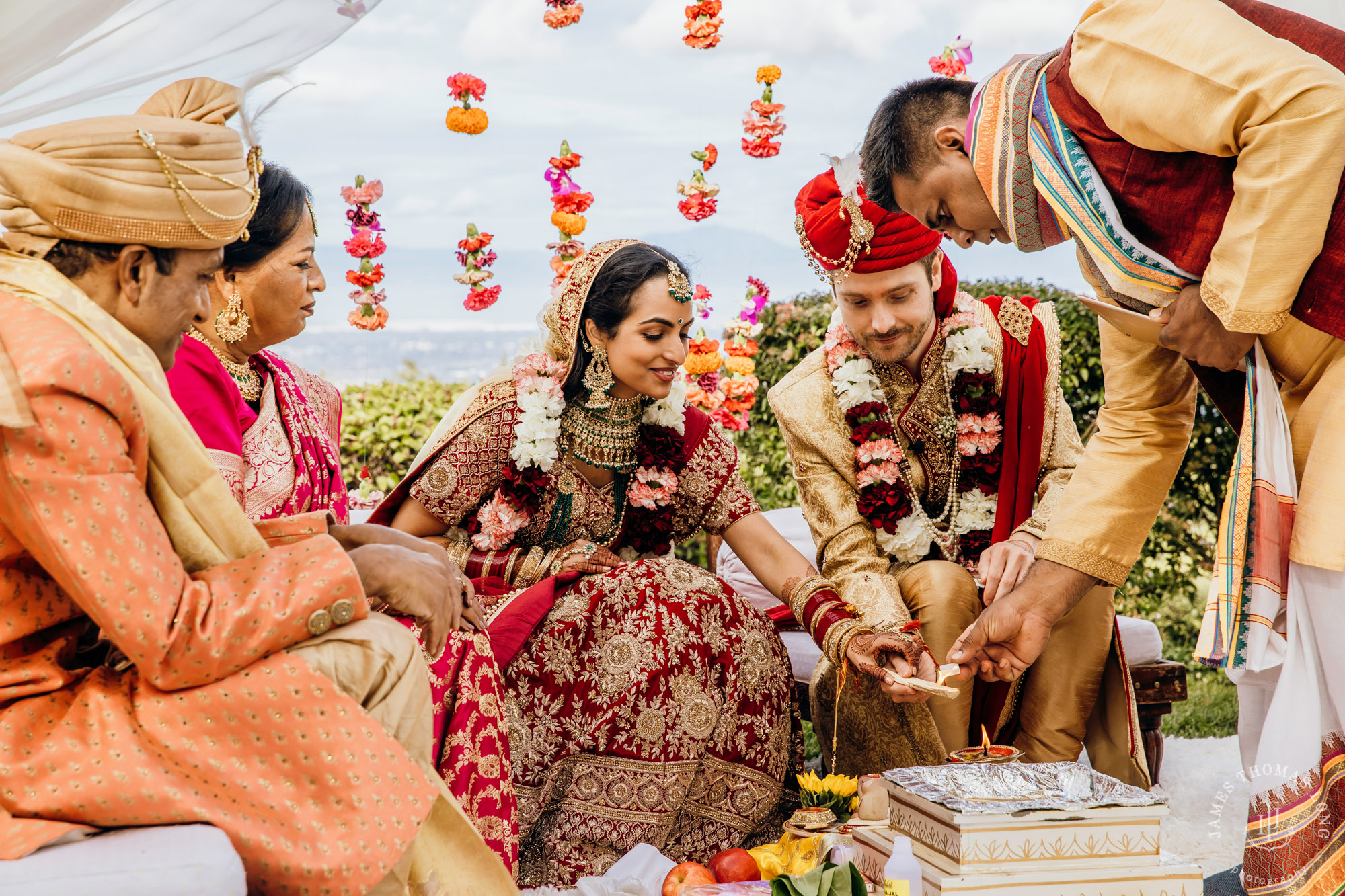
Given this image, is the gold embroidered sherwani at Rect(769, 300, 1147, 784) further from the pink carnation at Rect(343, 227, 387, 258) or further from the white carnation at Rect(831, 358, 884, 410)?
the pink carnation at Rect(343, 227, 387, 258)

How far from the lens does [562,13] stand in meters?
5.41

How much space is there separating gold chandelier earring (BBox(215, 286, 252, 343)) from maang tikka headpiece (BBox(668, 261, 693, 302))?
142cm

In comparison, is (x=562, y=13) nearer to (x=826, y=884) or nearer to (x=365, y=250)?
(x=365, y=250)

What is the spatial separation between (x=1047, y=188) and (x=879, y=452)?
4.67 feet

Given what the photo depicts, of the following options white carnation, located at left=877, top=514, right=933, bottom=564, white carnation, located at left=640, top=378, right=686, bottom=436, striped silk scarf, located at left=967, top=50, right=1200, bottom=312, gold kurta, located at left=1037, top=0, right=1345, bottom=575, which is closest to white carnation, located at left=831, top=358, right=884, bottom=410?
white carnation, located at left=877, top=514, right=933, bottom=564

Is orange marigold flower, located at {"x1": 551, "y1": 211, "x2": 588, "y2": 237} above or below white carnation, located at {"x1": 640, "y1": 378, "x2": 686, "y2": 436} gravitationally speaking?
above

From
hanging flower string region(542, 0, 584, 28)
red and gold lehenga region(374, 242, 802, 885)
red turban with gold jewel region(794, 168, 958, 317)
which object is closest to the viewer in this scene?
red and gold lehenga region(374, 242, 802, 885)

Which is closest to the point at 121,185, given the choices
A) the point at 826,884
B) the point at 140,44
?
the point at 140,44

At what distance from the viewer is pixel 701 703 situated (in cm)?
339

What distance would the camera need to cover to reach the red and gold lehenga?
3.31 m

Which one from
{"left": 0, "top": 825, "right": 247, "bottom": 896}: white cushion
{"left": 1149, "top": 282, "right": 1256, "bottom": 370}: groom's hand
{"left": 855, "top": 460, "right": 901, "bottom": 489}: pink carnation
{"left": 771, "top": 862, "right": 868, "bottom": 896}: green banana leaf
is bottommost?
{"left": 855, "top": 460, "right": 901, "bottom": 489}: pink carnation

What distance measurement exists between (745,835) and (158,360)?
7.80ft

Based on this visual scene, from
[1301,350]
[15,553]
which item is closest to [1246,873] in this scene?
[1301,350]

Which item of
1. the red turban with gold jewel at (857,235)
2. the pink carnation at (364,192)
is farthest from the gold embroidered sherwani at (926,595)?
the pink carnation at (364,192)
